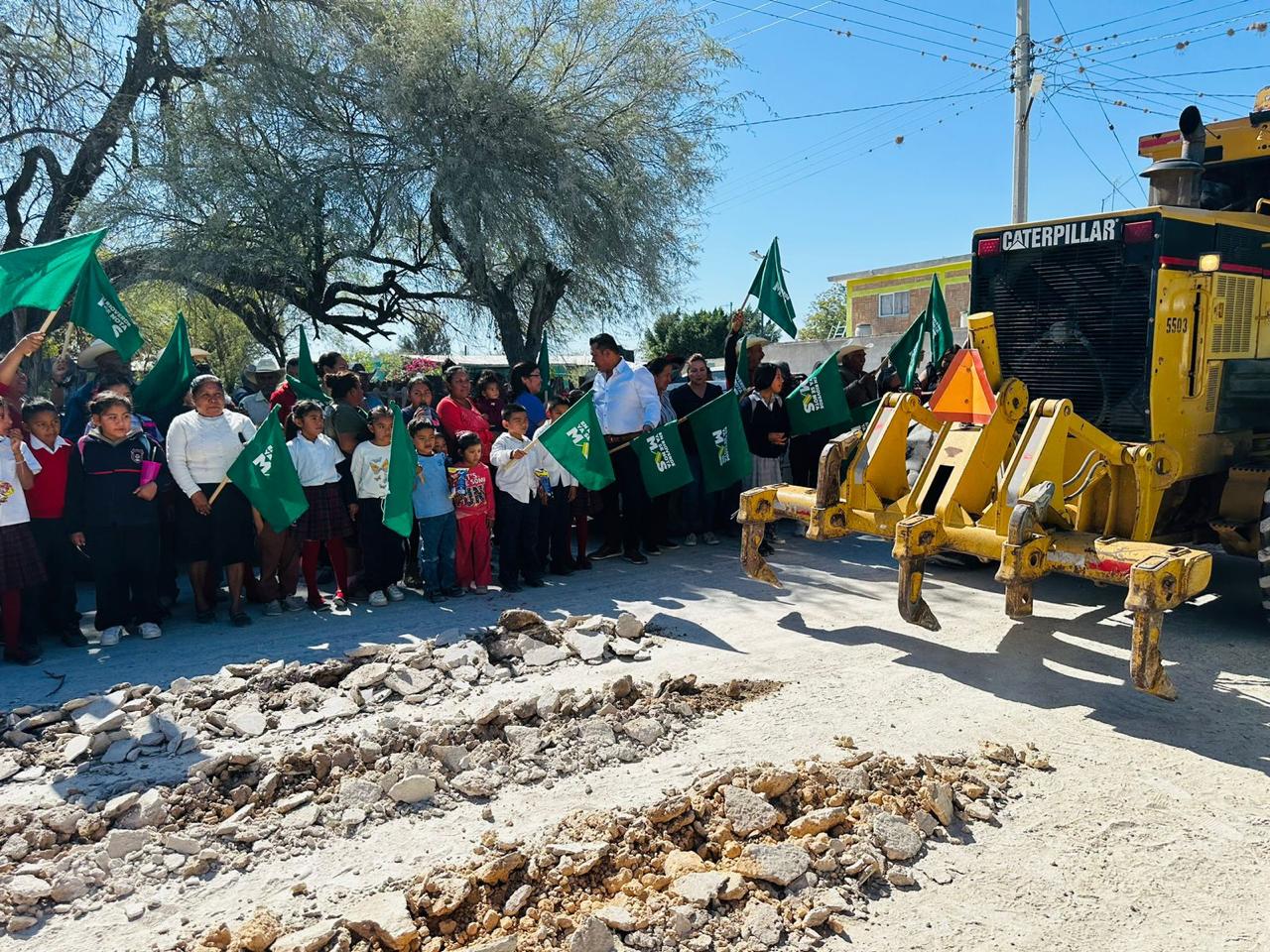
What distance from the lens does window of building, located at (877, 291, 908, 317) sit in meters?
37.3

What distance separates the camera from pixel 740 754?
4375 mm

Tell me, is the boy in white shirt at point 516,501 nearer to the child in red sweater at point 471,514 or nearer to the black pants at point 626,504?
the child in red sweater at point 471,514

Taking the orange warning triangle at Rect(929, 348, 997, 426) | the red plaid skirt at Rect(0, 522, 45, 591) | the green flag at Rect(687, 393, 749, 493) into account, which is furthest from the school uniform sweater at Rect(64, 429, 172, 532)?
the orange warning triangle at Rect(929, 348, 997, 426)

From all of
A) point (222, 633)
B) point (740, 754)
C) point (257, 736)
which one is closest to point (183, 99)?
point (222, 633)

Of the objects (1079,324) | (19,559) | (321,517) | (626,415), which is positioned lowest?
(19,559)

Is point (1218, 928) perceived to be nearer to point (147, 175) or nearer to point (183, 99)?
point (147, 175)

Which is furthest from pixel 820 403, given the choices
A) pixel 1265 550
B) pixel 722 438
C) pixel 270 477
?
pixel 270 477

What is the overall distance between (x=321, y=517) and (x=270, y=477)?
0.55 meters

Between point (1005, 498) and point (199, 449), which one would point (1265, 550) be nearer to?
point (1005, 498)

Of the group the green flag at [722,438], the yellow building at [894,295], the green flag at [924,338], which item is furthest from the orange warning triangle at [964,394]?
the yellow building at [894,295]

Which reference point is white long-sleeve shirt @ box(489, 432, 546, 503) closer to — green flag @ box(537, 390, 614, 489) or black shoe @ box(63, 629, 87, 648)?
green flag @ box(537, 390, 614, 489)

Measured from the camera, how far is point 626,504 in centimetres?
878

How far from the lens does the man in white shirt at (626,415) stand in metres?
8.73

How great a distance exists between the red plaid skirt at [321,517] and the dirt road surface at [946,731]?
0.63 m
